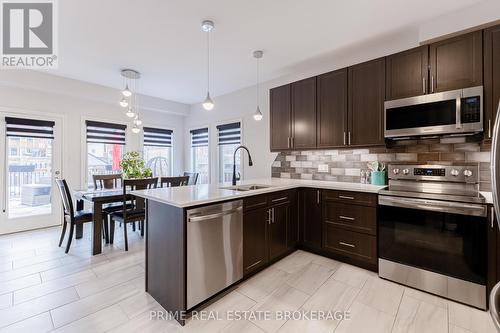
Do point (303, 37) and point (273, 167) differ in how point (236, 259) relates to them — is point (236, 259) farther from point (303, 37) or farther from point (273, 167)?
point (303, 37)

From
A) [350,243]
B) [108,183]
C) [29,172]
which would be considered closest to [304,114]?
[350,243]

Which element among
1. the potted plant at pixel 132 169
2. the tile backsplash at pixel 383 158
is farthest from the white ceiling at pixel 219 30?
the potted plant at pixel 132 169

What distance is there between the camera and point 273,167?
4.04m

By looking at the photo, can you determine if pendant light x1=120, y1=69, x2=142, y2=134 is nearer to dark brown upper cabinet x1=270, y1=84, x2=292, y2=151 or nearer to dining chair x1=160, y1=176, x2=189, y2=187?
dining chair x1=160, y1=176, x2=189, y2=187

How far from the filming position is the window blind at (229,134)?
472 centimetres

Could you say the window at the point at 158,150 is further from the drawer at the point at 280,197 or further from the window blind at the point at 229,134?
the drawer at the point at 280,197

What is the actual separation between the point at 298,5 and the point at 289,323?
2755 millimetres

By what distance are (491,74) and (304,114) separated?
185cm

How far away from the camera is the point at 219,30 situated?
2.56 metres

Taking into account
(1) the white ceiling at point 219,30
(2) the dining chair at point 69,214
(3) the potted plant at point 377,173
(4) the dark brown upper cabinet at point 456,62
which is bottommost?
(2) the dining chair at point 69,214

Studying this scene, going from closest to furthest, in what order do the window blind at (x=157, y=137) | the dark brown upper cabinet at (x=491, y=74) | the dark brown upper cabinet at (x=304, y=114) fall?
the dark brown upper cabinet at (x=491, y=74) < the dark brown upper cabinet at (x=304, y=114) < the window blind at (x=157, y=137)

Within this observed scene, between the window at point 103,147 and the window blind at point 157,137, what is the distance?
0.54 metres

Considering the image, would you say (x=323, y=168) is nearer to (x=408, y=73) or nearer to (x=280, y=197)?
(x=280, y=197)

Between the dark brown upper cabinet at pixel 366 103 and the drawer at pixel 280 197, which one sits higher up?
the dark brown upper cabinet at pixel 366 103
